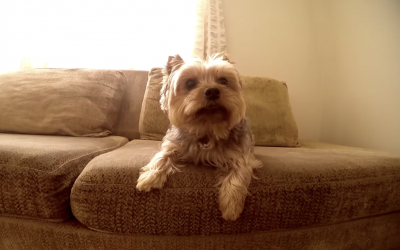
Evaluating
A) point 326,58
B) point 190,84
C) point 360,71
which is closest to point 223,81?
point 190,84

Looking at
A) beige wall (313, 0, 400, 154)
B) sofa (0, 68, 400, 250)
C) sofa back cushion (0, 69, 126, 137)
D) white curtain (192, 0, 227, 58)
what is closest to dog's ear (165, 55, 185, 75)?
sofa (0, 68, 400, 250)

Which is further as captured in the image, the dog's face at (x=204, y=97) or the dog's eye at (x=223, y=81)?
the dog's eye at (x=223, y=81)

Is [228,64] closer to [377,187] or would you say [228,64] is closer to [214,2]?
[377,187]

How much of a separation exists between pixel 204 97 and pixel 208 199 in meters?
0.52

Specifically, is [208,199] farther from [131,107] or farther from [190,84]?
[131,107]

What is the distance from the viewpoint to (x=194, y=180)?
1.07 m

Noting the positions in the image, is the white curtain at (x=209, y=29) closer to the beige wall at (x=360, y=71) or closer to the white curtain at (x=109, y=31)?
the white curtain at (x=109, y=31)

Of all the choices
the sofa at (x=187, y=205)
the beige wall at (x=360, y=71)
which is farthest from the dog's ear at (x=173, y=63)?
the beige wall at (x=360, y=71)

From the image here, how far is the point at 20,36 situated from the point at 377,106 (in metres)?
3.75

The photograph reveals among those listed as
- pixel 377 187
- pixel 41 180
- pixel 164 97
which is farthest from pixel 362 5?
pixel 41 180

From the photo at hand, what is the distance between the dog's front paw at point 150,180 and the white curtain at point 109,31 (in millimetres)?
1844

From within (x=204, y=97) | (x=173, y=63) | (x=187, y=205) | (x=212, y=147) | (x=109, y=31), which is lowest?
(x=187, y=205)

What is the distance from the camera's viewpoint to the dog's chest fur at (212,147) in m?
1.31

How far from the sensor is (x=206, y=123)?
4.40 ft
